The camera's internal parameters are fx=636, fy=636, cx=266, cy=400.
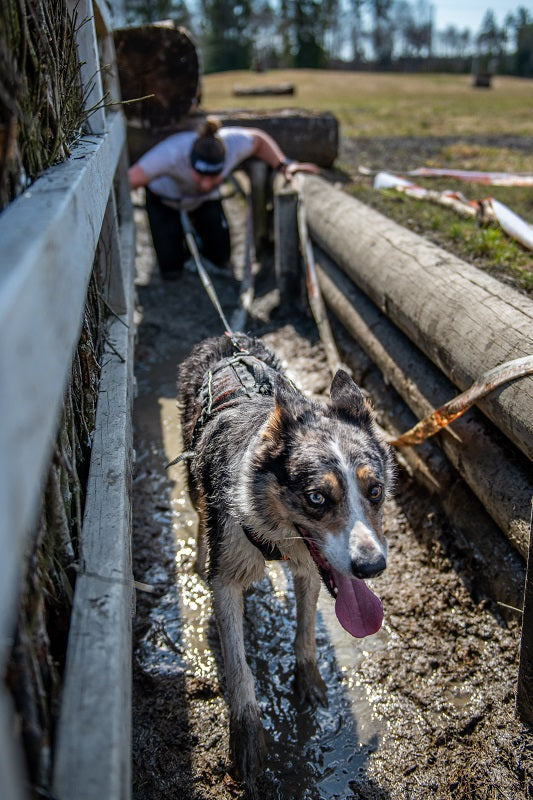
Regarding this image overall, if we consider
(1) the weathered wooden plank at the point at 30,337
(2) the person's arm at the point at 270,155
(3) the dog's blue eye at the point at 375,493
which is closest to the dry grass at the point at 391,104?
(2) the person's arm at the point at 270,155

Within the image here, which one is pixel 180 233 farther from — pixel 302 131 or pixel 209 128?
pixel 302 131

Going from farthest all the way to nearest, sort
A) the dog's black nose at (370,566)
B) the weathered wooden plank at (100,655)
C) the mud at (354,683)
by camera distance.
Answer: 1. the mud at (354,683)
2. the dog's black nose at (370,566)
3. the weathered wooden plank at (100,655)

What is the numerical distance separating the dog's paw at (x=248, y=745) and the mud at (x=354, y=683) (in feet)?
0.20

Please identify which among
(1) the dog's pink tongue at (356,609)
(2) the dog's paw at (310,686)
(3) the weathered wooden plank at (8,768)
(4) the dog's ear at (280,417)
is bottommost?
(2) the dog's paw at (310,686)

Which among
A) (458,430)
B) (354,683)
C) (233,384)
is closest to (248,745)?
(354,683)

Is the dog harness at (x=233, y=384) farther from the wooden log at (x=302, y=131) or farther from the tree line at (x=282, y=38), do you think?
the tree line at (x=282, y=38)

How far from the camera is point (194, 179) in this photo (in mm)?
7934

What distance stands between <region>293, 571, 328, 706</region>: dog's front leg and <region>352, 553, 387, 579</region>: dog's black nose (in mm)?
885

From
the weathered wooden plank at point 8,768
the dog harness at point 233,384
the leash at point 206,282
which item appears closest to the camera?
the weathered wooden plank at point 8,768

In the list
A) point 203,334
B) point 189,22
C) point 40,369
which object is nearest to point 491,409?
point 40,369

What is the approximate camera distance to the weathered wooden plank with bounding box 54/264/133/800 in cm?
139

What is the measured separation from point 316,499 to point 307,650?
1.10 m

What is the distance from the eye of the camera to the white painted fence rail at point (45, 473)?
985 millimetres

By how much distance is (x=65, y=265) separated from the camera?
147 cm
